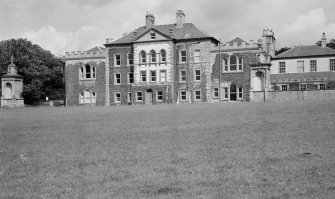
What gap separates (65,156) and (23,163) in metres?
1.12

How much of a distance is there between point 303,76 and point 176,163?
50479 mm

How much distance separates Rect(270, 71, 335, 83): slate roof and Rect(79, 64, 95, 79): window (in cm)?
2658

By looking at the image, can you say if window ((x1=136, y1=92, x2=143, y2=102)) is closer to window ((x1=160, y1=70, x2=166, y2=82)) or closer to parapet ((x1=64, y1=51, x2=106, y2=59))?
window ((x1=160, y1=70, x2=166, y2=82))

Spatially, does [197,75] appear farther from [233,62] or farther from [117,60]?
[117,60]

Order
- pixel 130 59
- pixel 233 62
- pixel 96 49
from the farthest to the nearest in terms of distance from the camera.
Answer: pixel 96 49, pixel 130 59, pixel 233 62

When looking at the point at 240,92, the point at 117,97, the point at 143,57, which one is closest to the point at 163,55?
the point at 143,57

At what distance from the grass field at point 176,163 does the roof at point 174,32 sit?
4194 centimetres

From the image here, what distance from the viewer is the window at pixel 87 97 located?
62.0 m

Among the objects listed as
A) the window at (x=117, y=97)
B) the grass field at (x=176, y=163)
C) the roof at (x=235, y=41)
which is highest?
the roof at (x=235, y=41)

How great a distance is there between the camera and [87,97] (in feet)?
204

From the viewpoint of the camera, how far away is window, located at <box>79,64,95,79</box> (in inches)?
2442

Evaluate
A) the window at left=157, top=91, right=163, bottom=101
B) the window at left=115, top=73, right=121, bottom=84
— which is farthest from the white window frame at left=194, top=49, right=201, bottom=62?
the window at left=115, top=73, right=121, bottom=84

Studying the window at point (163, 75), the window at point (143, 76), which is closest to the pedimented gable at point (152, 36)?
the window at point (143, 76)

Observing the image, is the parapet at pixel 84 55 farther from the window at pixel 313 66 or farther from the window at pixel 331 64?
the window at pixel 331 64
